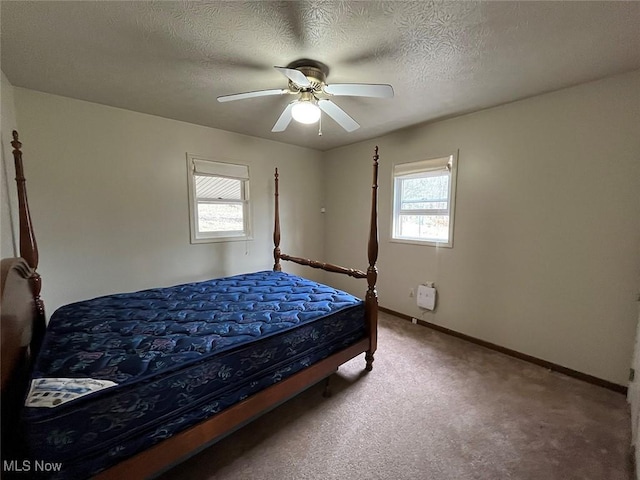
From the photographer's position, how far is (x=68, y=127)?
7.75ft

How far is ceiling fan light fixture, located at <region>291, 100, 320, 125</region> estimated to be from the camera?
1.84m

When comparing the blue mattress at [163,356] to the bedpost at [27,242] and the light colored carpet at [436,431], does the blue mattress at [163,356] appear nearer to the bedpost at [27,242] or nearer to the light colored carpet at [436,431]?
the bedpost at [27,242]

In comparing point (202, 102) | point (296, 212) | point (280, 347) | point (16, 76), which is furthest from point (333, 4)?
point (296, 212)

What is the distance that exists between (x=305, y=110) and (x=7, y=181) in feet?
7.57

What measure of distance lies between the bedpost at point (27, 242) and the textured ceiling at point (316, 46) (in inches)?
28.1

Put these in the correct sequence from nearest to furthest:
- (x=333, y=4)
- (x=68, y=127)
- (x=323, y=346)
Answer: (x=333, y=4) → (x=323, y=346) → (x=68, y=127)

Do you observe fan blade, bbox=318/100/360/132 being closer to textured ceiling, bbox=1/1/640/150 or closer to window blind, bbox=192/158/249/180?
textured ceiling, bbox=1/1/640/150

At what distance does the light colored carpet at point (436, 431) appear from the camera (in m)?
1.41

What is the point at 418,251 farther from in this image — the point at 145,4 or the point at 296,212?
the point at 145,4

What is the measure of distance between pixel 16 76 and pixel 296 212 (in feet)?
9.76

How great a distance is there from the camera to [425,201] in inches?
125

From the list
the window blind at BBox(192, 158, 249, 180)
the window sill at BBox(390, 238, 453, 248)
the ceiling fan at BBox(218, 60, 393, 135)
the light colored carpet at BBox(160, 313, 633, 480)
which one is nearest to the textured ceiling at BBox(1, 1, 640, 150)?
the ceiling fan at BBox(218, 60, 393, 135)

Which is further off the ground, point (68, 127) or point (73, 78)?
point (73, 78)

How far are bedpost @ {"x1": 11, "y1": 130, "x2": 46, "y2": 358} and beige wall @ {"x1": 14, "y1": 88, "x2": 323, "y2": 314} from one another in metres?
0.68
